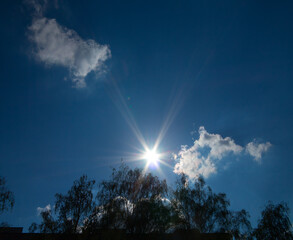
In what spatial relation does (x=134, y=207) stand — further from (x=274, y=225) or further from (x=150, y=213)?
(x=274, y=225)

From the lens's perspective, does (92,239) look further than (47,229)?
No

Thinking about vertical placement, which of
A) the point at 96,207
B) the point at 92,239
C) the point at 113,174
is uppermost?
the point at 113,174

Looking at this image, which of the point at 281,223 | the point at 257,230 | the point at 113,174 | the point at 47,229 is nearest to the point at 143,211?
the point at 113,174

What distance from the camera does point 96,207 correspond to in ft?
68.5

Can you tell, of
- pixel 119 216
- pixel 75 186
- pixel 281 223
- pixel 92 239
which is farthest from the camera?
pixel 75 186

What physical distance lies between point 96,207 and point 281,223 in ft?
68.0

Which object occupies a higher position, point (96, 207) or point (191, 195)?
point (191, 195)

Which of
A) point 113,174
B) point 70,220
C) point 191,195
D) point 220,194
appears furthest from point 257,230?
point 70,220

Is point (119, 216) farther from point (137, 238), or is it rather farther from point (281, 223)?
point (281, 223)

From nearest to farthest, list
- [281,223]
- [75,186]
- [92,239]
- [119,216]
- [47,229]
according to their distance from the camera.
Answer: [92,239], [119,216], [47,229], [281,223], [75,186]

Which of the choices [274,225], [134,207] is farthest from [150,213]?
[274,225]

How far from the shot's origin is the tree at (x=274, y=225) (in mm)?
21706

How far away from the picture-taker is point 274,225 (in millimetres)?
22359

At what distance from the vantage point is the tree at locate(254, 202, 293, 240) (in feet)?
71.2
